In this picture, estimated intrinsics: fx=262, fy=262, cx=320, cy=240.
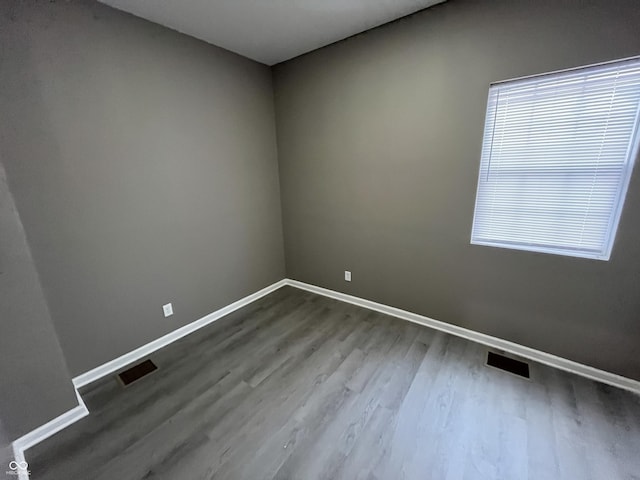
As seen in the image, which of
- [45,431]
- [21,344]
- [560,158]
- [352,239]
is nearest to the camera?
[21,344]

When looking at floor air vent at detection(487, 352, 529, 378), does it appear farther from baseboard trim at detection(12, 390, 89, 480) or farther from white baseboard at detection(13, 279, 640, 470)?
baseboard trim at detection(12, 390, 89, 480)

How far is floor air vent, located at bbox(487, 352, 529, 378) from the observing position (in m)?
1.95

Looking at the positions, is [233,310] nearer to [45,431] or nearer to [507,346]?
[45,431]

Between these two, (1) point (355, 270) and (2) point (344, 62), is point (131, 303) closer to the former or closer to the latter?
(1) point (355, 270)

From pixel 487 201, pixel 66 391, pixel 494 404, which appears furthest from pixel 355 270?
pixel 66 391

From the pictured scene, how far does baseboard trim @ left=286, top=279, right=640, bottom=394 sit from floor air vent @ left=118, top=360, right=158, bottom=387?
190 centimetres

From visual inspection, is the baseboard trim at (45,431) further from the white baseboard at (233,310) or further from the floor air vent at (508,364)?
the floor air vent at (508,364)

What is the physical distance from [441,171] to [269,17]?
6.06ft

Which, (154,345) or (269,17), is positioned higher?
(269,17)

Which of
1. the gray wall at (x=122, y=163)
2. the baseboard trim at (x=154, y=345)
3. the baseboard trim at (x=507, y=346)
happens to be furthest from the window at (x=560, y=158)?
the baseboard trim at (x=154, y=345)

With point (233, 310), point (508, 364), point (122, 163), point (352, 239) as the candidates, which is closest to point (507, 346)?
point (508, 364)

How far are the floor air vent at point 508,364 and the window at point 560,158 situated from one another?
0.89 meters

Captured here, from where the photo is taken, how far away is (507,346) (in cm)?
218

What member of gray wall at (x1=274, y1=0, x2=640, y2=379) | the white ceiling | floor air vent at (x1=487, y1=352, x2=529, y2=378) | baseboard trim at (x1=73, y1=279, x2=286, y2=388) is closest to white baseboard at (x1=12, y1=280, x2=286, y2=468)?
baseboard trim at (x1=73, y1=279, x2=286, y2=388)
